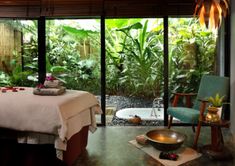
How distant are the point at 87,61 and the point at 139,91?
3.43ft

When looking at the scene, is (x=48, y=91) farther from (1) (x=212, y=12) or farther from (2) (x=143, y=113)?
(2) (x=143, y=113)

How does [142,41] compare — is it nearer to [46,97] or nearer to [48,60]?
[48,60]

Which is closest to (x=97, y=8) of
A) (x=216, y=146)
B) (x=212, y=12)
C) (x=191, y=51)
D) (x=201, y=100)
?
(x=191, y=51)

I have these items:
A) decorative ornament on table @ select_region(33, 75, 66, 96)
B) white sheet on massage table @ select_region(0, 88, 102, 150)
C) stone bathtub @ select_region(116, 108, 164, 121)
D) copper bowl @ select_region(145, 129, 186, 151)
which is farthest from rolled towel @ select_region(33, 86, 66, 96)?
stone bathtub @ select_region(116, 108, 164, 121)

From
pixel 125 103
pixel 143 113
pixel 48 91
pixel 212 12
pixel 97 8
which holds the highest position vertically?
pixel 97 8

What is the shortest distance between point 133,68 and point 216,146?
1997mm

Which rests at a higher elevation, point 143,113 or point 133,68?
point 133,68

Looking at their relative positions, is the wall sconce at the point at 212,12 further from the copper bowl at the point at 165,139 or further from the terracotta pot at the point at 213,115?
the copper bowl at the point at 165,139

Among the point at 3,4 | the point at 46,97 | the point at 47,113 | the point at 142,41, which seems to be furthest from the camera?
the point at 142,41

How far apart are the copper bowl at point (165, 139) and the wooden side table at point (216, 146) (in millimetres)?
327

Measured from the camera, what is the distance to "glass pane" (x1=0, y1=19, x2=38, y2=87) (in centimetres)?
454

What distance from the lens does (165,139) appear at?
138 inches

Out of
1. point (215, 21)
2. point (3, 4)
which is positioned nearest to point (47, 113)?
point (215, 21)

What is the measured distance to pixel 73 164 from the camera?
3.01 m
